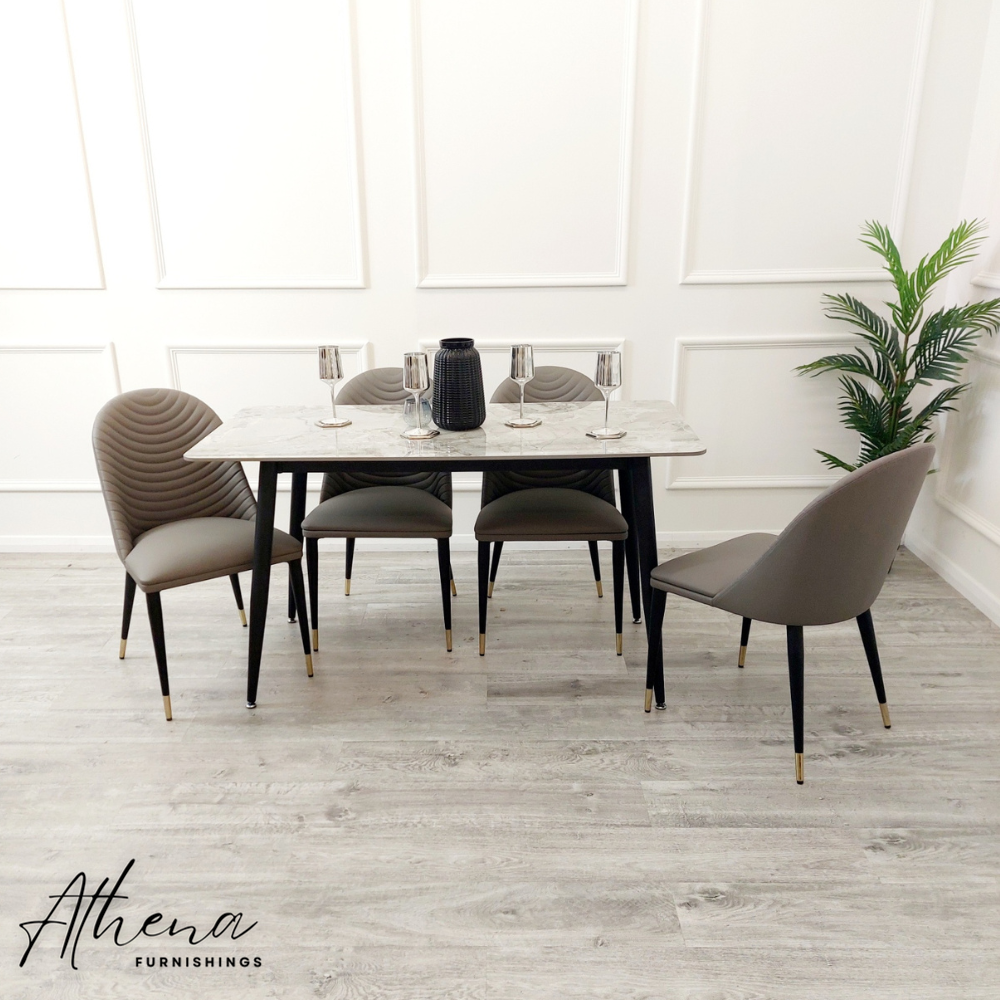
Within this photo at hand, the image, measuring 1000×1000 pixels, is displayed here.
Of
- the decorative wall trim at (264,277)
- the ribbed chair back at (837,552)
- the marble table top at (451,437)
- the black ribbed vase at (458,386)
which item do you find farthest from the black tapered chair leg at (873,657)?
the decorative wall trim at (264,277)

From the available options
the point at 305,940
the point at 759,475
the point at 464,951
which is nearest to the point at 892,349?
the point at 759,475

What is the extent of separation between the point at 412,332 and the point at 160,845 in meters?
2.17

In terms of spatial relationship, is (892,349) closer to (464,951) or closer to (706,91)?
(706,91)

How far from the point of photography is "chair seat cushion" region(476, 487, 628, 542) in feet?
8.32

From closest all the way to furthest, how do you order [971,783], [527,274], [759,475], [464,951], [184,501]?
[464,951] < [971,783] < [184,501] < [527,274] < [759,475]

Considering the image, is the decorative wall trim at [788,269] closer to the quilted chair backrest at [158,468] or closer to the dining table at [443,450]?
the dining table at [443,450]

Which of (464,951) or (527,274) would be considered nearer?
(464,951)

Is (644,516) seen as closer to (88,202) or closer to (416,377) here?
(416,377)

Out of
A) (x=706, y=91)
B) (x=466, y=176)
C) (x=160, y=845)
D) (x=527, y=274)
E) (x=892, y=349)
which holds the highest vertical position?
(x=706, y=91)

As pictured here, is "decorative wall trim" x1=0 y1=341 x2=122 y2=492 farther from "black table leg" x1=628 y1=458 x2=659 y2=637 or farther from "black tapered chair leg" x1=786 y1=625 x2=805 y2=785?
"black tapered chair leg" x1=786 y1=625 x2=805 y2=785

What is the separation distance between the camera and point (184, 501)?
2.68 meters

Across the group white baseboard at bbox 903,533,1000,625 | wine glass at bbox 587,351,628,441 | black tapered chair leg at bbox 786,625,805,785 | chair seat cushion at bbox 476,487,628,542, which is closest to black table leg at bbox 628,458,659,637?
wine glass at bbox 587,351,628,441

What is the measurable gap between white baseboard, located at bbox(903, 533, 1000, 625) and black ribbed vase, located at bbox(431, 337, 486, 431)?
2.03 m

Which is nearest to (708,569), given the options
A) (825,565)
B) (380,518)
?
(825,565)
